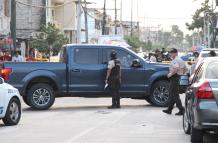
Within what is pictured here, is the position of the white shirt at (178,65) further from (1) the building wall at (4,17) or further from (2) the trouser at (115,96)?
(1) the building wall at (4,17)

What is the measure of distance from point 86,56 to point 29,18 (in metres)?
41.7

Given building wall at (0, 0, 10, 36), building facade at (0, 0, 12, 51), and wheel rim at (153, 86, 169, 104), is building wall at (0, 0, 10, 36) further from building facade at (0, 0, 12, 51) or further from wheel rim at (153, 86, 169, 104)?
wheel rim at (153, 86, 169, 104)

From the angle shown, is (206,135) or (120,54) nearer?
(206,135)

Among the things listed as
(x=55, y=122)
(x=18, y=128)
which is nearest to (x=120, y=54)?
(x=55, y=122)

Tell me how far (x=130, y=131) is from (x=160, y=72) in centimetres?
647

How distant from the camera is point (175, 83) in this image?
1619cm

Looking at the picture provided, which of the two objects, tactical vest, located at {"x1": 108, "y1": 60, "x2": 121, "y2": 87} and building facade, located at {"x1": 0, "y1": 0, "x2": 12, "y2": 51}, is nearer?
tactical vest, located at {"x1": 108, "y1": 60, "x2": 121, "y2": 87}

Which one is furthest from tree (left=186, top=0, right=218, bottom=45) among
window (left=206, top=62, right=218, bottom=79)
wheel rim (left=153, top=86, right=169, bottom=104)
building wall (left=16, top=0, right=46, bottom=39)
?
window (left=206, top=62, right=218, bottom=79)

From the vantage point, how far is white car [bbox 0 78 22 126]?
13414 mm

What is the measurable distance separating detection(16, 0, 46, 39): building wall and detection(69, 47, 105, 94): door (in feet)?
126

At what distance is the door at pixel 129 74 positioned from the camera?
19000 mm

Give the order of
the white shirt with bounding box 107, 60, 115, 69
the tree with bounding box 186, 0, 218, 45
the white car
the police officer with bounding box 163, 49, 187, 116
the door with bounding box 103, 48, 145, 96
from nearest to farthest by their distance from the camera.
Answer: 1. the white car
2. the police officer with bounding box 163, 49, 187, 116
3. the white shirt with bounding box 107, 60, 115, 69
4. the door with bounding box 103, 48, 145, 96
5. the tree with bounding box 186, 0, 218, 45

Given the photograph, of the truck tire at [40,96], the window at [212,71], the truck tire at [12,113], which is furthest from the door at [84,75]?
the window at [212,71]

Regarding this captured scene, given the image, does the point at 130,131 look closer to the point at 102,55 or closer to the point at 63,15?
the point at 102,55
